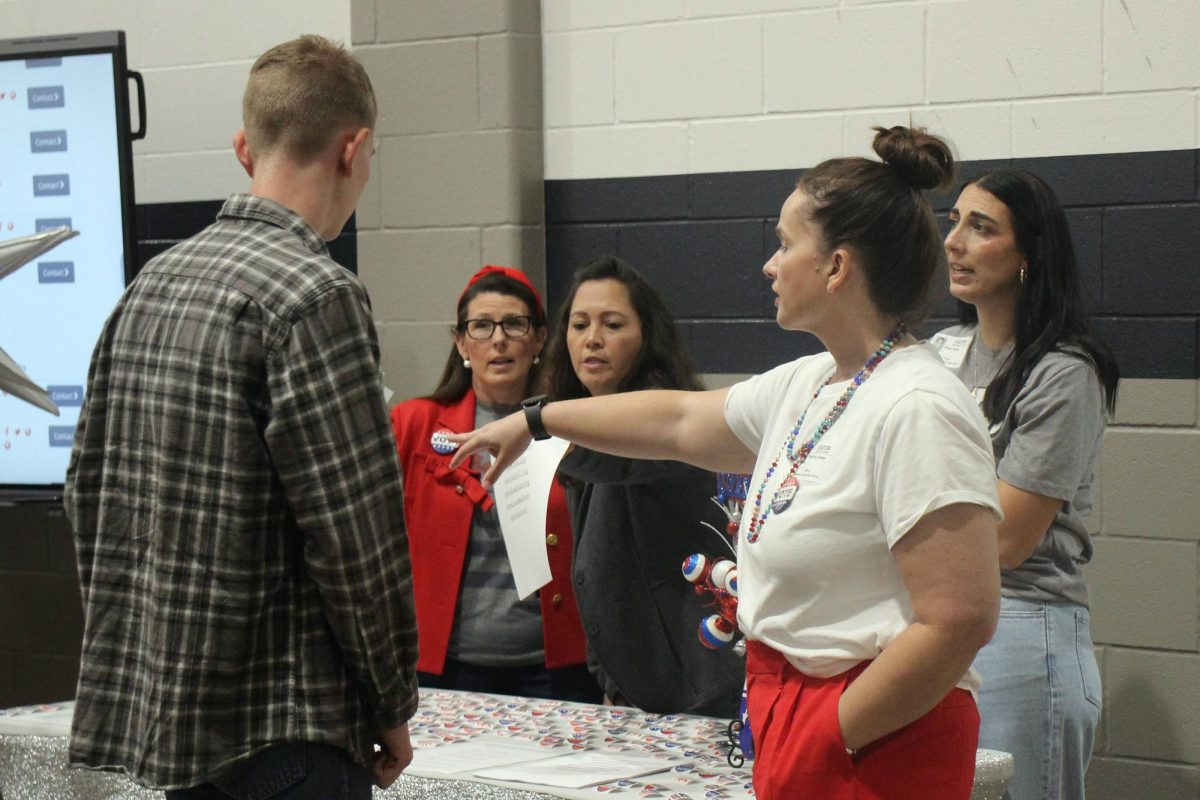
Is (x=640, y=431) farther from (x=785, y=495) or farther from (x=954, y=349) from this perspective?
(x=954, y=349)

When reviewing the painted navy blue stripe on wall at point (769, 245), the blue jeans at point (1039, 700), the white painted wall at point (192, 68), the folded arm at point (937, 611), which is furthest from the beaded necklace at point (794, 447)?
the white painted wall at point (192, 68)

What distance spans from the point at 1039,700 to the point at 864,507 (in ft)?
3.29

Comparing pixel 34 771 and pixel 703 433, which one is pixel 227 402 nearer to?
pixel 703 433

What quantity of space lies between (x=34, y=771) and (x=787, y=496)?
1.47m

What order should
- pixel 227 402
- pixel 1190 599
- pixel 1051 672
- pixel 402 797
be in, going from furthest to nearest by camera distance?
pixel 1190 599 < pixel 1051 672 < pixel 402 797 < pixel 227 402

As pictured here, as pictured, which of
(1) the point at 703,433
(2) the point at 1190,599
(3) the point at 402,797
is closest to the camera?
(1) the point at 703,433

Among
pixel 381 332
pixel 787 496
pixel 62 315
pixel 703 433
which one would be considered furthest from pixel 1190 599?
pixel 62 315

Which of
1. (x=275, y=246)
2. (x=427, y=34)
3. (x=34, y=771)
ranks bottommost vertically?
(x=34, y=771)

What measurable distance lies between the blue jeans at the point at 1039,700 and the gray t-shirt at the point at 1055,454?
0.19 feet

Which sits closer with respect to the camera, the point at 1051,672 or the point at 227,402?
the point at 227,402

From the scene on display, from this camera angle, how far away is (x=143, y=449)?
1421mm

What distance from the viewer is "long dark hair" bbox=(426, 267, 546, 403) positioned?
308 cm

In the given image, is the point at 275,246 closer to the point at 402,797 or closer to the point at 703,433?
the point at 703,433

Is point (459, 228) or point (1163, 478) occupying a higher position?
point (459, 228)
